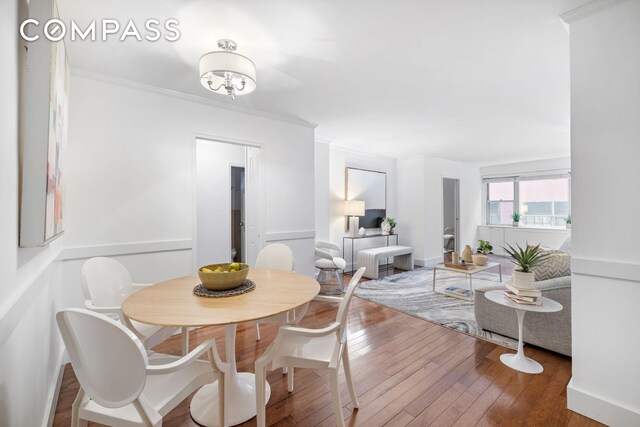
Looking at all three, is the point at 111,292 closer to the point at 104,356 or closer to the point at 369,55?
the point at 104,356

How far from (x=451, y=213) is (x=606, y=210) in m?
7.10

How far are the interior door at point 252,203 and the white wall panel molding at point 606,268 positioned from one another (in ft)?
10.3

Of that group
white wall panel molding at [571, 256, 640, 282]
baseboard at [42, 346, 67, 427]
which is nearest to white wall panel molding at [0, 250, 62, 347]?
baseboard at [42, 346, 67, 427]

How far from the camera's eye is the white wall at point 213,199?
15.0ft

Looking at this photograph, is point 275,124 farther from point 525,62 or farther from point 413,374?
point 413,374

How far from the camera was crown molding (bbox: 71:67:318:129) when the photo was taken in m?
2.49

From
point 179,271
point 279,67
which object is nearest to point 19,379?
point 179,271

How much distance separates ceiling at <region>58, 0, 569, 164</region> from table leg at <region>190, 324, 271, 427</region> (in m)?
2.05

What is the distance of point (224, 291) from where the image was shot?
1782 mm

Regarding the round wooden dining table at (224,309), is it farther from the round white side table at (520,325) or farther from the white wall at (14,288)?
the round white side table at (520,325)

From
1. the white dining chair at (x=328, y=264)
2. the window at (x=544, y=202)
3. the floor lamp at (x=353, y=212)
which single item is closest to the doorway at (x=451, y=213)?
the window at (x=544, y=202)

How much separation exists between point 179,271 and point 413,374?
249 cm

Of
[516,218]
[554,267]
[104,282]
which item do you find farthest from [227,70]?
[516,218]

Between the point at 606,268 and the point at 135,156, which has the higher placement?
the point at 135,156
